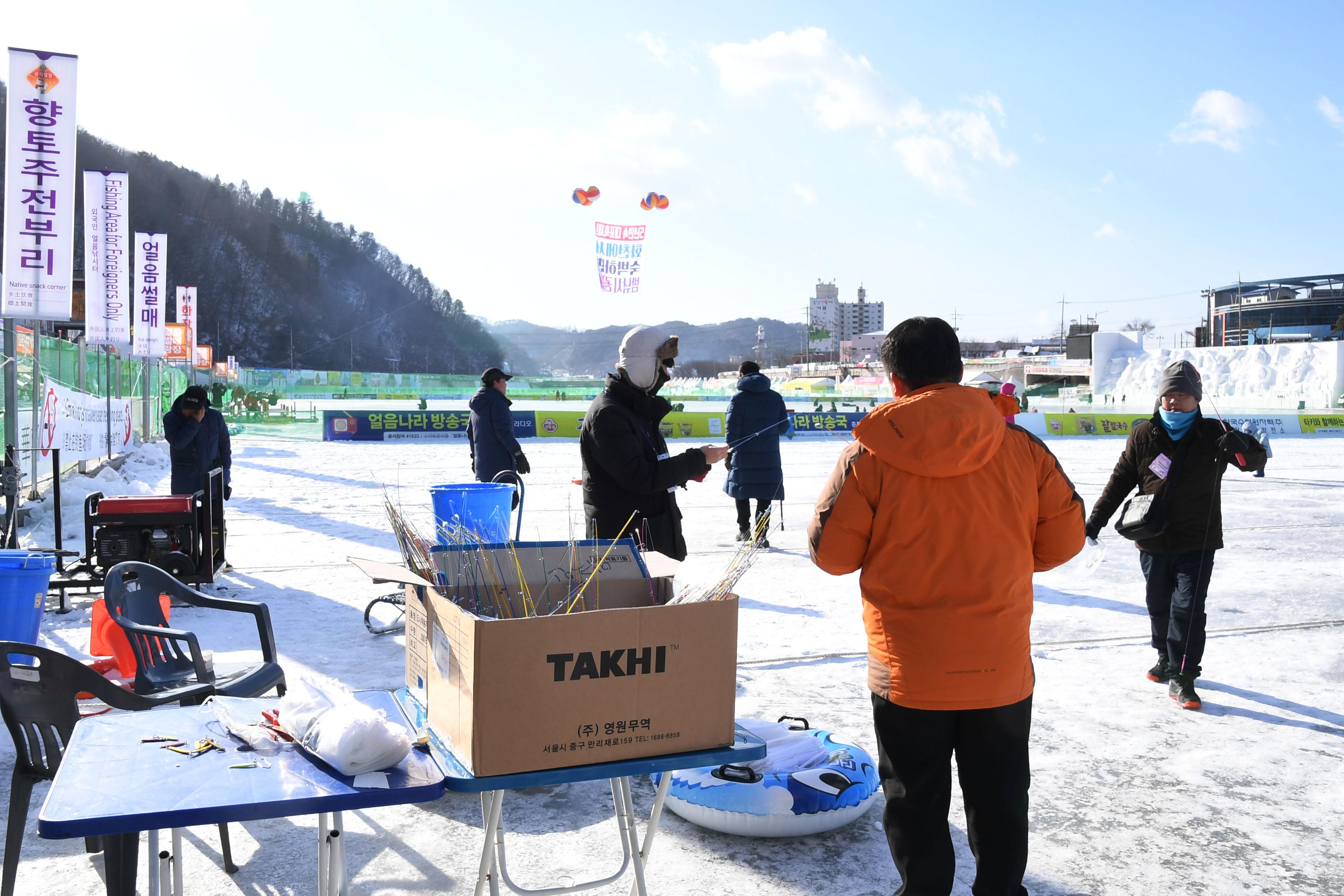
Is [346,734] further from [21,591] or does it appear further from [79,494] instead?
[79,494]

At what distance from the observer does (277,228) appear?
120 meters

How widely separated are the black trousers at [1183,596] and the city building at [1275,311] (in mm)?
79227

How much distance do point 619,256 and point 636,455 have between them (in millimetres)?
18105

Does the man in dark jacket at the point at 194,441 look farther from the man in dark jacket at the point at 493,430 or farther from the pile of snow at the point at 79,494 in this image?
the man in dark jacket at the point at 493,430

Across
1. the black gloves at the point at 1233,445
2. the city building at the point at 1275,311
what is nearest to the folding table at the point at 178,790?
the black gloves at the point at 1233,445

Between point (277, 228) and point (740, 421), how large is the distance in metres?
125

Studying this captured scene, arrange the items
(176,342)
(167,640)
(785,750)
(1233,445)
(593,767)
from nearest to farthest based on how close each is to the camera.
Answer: (593,767) → (785,750) → (167,640) → (1233,445) → (176,342)

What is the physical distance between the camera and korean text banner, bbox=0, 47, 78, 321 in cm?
897

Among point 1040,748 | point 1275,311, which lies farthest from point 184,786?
point 1275,311

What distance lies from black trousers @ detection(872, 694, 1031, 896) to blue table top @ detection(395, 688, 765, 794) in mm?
437

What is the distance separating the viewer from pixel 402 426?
2506 cm

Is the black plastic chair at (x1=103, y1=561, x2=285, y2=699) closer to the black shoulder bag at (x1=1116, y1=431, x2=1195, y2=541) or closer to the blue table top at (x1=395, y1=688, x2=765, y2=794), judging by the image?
the blue table top at (x1=395, y1=688, x2=765, y2=794)

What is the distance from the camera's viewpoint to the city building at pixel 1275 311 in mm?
77750

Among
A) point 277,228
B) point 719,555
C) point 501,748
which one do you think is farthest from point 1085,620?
point 277,228
